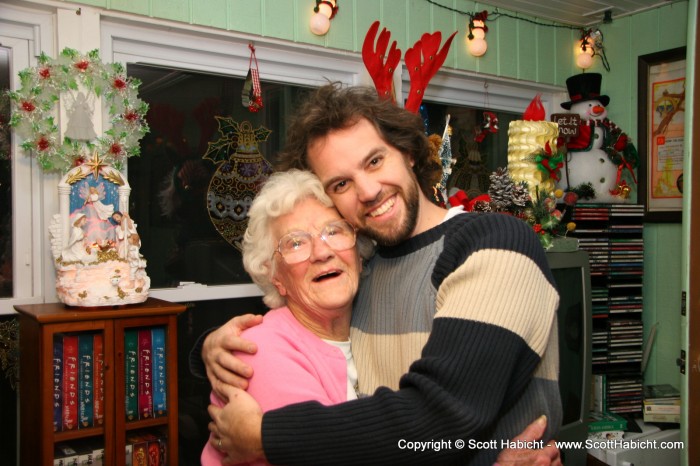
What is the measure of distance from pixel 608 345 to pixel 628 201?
90 cm

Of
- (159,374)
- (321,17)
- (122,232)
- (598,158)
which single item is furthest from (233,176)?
(598,158)

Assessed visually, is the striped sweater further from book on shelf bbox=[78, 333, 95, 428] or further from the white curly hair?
book on shelf bbox=[78, 333, 95, 428]

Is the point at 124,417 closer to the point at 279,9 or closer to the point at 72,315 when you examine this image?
the point at 72,315

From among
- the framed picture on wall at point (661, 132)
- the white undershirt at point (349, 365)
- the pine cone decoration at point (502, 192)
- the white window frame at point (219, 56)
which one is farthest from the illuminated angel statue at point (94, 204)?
the framed picture on wall at point (661, 132)

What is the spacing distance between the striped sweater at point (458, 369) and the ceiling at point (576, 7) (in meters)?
2.52

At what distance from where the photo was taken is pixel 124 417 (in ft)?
6.84

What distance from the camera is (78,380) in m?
2.05

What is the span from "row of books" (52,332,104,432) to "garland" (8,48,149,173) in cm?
Answer: 64

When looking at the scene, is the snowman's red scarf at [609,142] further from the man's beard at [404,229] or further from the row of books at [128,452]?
the row of books at [128,452]

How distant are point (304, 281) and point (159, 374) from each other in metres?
1.07

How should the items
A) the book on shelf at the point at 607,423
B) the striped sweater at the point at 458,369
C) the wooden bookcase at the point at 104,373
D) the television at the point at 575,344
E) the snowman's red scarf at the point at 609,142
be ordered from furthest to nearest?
the snowman's red scarf at the point at 609,142 → the book on shelf at the point at 607,423 → the television at the point at 575,344 → the wooden bookcase at the point at 104,373 → the striped sweater at the point at 458,369

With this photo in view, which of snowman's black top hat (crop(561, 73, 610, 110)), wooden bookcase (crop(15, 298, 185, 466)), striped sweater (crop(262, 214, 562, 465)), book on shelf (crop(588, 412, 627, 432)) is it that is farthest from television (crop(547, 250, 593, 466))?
wooden bookcase (crop(15, 298, 185, 466))

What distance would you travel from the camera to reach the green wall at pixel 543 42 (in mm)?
2791

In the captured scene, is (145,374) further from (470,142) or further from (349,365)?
(470,142)
